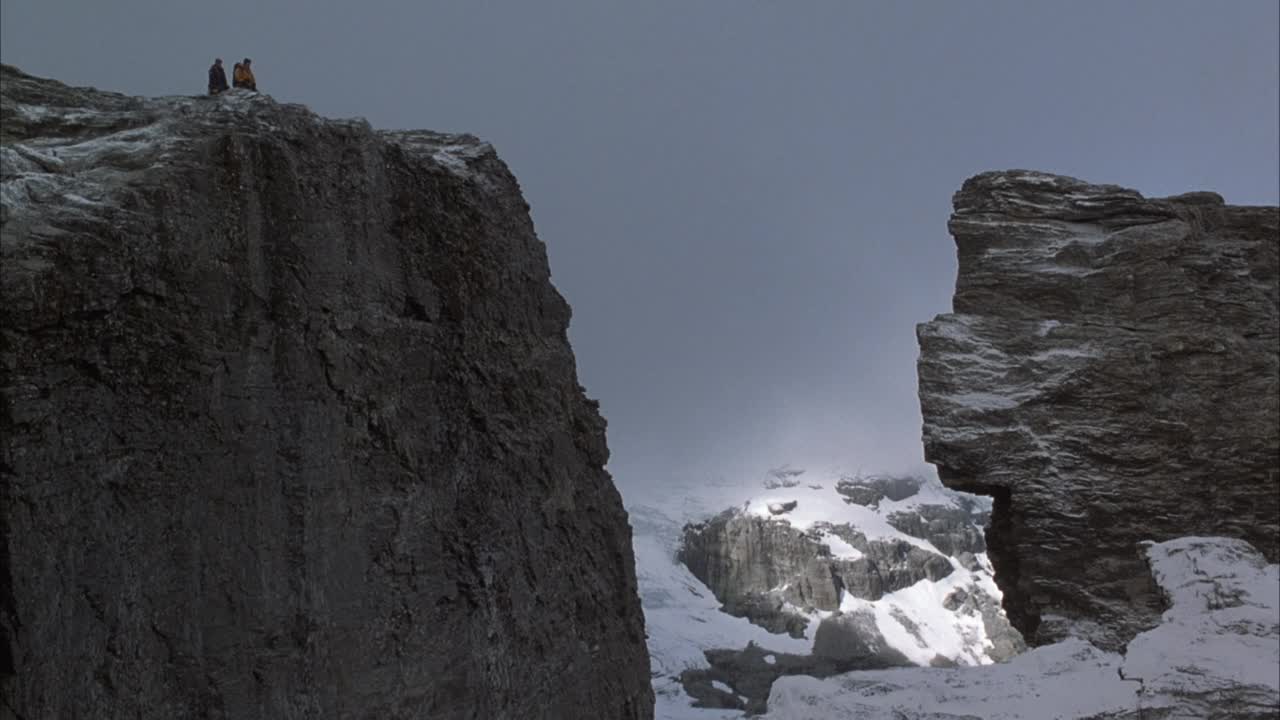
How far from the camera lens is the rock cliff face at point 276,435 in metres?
8.35

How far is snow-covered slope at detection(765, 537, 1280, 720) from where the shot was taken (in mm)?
14758

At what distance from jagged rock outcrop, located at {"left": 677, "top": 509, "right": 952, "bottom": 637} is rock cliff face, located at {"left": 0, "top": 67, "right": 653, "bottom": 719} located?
276ft

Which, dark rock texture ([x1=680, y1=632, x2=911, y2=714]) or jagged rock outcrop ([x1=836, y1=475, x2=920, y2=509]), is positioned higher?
jagged rock outcrop ([x1=836, y1=475, x2=920, y2=509])

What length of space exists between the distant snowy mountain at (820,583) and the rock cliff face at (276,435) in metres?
62.9

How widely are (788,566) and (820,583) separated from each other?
416 centimetres

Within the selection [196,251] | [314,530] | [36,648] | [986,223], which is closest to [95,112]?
[196,251]

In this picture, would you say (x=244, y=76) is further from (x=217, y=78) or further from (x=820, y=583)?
(x=820, y=583)

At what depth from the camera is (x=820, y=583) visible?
3846 inches

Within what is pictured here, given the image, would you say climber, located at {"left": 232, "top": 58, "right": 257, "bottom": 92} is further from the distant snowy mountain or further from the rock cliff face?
the distant snowy mountain

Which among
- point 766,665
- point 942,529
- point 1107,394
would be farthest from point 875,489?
point 1107,394

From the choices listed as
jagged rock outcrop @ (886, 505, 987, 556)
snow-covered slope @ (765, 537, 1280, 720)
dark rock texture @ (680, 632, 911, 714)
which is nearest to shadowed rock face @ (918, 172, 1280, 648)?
snow-covered slope @ (765, 537, 1280, 720)

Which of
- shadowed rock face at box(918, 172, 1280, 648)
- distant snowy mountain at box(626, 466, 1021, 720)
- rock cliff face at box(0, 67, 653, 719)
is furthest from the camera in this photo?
distant snowy mountain at box(626, 466, 1021, 720)

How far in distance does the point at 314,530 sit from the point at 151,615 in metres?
1.99

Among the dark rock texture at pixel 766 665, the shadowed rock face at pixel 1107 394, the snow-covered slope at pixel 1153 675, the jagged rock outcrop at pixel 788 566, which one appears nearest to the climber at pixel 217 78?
the snow-covered slope at pixel 1153 675
